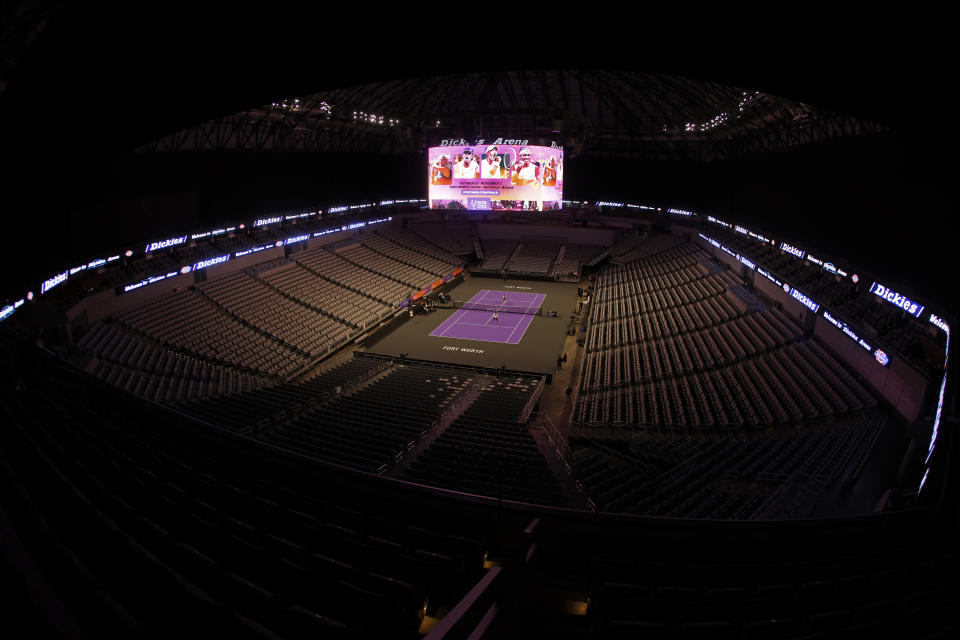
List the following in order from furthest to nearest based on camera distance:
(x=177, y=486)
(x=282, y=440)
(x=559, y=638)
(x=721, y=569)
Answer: (x=282, y=440), (x=177, y=486), (x=721, y=569), (x=559, y=638)

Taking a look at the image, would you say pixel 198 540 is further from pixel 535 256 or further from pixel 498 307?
pixel 535 256

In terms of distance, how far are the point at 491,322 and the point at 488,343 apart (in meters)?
3.89

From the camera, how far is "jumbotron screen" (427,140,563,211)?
35719mm

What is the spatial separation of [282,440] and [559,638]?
10.3 m

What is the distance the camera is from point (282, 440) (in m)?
12.8

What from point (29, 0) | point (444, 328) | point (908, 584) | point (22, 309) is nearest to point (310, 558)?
point (908, 584)

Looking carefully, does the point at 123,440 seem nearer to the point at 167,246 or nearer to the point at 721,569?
the point at 721,569

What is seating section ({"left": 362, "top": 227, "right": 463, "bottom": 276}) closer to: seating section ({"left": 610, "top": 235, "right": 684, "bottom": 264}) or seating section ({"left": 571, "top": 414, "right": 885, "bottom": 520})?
seating section ({"left": 610, "top": 235, "right": 684, "bottom": 264})

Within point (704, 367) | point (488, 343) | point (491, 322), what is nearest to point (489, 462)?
point (704, 367)

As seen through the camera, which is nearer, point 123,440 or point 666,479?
point 123,440

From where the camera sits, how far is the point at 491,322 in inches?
1220

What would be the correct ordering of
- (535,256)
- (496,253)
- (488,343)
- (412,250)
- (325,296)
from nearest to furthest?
(488,343) < (325,296) < (412,250) < (535,256) < (496,253)

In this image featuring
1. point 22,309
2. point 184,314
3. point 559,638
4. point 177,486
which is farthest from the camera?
point 184,314

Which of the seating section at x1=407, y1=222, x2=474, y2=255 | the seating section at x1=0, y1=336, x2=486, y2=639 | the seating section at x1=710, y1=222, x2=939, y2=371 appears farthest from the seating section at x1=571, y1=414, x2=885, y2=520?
the seating section at x1=407, y1=222, x2=474, y2=255
